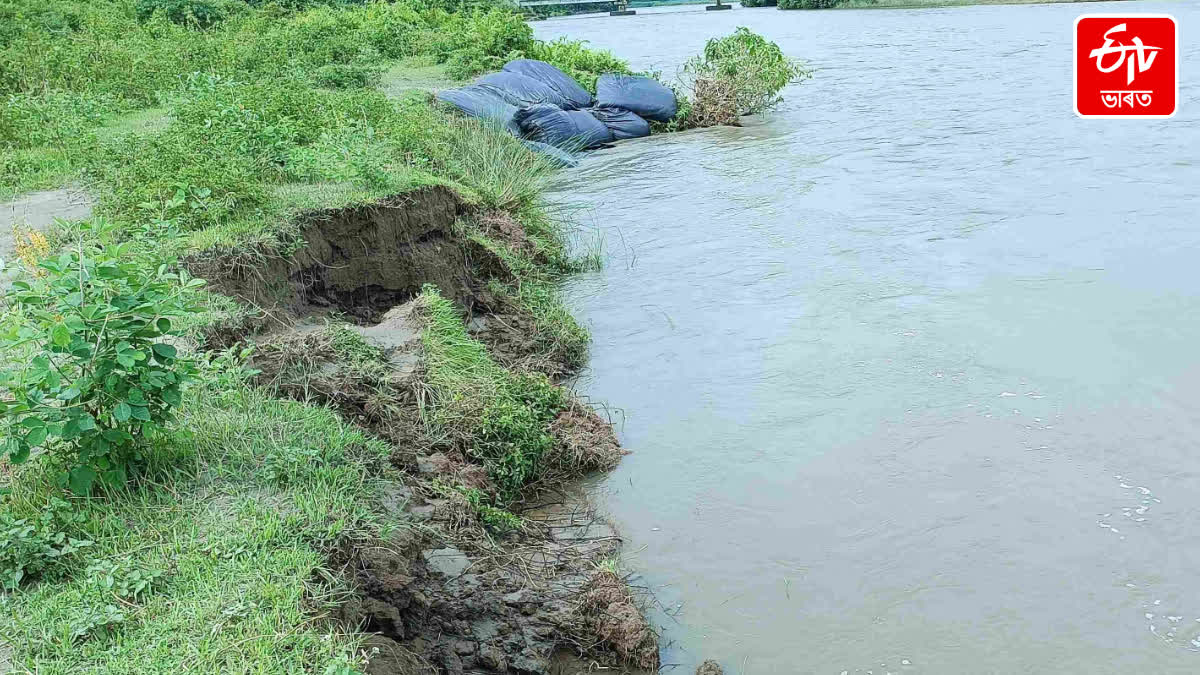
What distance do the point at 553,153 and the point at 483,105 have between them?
0.84 m

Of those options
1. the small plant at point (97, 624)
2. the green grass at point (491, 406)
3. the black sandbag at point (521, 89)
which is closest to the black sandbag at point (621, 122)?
the black sandbag at point (521, 89)

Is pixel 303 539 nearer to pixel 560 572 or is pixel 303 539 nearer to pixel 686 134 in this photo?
pixel 560 572

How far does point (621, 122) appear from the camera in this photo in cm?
1255

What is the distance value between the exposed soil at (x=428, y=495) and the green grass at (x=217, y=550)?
0.16m

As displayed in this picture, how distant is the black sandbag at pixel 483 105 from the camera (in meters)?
10.3

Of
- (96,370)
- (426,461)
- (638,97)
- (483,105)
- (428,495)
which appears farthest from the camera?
(638,97)

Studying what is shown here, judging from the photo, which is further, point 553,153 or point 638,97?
point 638,97

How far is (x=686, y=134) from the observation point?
506 inches

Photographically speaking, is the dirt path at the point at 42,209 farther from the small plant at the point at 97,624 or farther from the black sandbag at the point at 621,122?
the black sandbag at the point at 621,122

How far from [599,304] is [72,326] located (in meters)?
4.42

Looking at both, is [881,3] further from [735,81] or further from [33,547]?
[33,547]

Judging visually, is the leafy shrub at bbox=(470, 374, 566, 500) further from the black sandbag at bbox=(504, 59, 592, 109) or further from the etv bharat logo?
the black sandbag at bbox=(504, 59, 592, 109)

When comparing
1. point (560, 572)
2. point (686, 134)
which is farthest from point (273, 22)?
point (560, 572)

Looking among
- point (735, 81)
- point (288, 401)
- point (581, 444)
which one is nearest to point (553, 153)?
point (735, 81)
